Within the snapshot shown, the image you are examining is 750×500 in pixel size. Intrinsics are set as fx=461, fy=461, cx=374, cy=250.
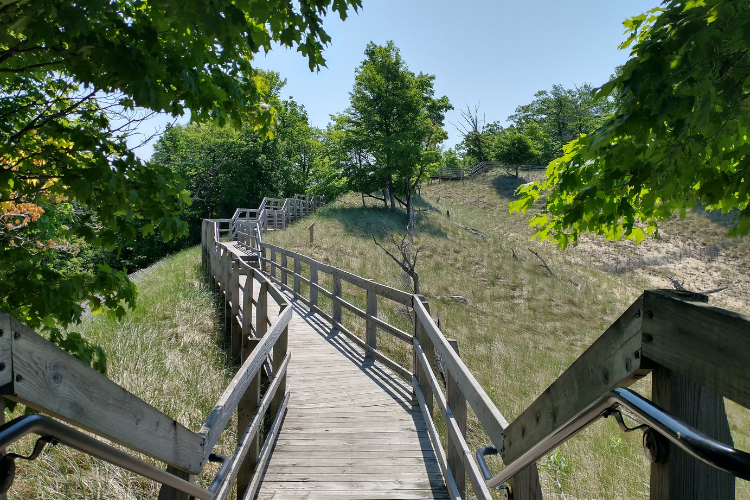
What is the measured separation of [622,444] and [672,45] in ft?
16.5

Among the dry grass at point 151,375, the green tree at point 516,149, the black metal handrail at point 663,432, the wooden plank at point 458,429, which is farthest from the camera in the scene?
the green tree at point 516,149

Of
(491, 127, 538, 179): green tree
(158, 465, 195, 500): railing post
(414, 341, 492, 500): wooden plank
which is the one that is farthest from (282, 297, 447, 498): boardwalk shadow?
(491, 127, 538, 179): green tree

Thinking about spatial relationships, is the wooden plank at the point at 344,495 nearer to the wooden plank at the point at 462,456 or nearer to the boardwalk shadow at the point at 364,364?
the wooden plank at the point at 462,456

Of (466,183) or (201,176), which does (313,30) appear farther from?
(466,183)

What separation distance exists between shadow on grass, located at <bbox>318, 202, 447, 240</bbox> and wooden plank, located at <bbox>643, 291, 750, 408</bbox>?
23596 mm

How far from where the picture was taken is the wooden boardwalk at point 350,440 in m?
3.75

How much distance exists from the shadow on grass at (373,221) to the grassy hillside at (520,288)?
8 cm

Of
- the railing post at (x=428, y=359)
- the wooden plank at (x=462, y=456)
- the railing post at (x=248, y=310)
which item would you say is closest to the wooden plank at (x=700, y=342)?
the wooden plank at (x=462, y=456)

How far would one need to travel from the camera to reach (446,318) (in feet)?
46.7

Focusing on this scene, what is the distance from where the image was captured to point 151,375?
18.9ft

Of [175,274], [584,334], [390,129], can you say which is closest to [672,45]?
[584,334]

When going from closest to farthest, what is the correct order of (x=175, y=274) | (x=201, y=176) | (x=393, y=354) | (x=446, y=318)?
(x=393, y=354) < (x=446, y=318) < (x=175, y=274) < (x=201, y=176)

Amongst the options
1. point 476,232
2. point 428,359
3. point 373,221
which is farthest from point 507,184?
point 428,359

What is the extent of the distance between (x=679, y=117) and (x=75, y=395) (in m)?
3.61
